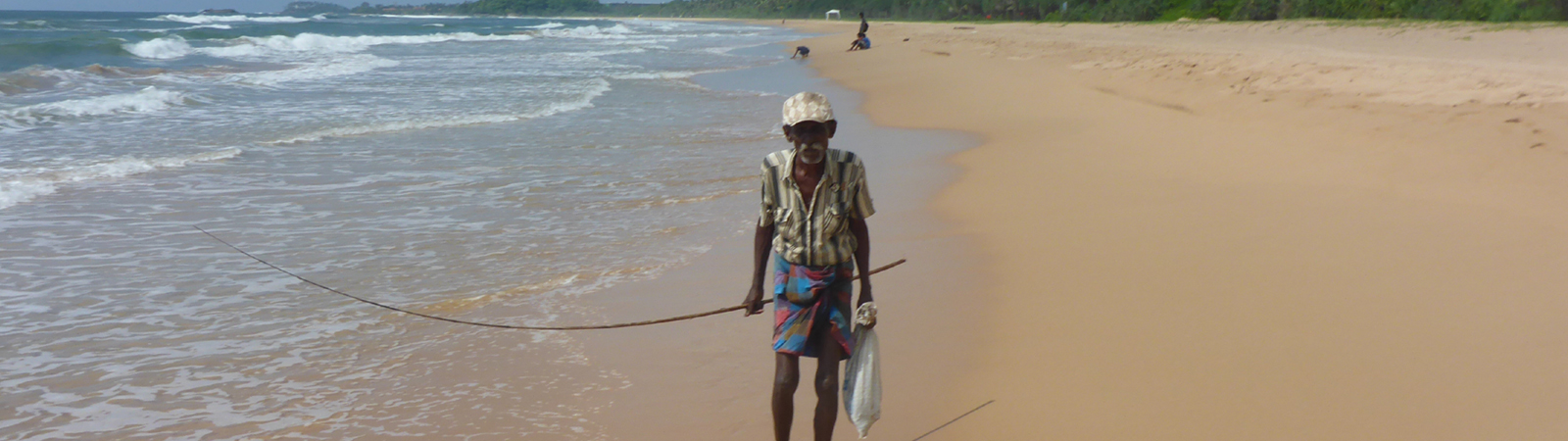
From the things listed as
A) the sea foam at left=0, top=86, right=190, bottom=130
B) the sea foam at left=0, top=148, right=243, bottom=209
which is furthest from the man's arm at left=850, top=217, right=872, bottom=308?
the sea foam at left=0, top=86, right=190, bottom=130

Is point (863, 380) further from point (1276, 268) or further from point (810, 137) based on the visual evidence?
point (1276, 268)

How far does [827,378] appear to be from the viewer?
278cm

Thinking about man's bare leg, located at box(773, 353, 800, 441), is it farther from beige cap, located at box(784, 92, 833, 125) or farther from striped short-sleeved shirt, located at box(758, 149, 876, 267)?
beige cap, located at box(784, 92, 833, 125)

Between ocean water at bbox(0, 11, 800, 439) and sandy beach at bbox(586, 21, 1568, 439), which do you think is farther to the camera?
ocean water at bbox(0, 11, 800, 439)

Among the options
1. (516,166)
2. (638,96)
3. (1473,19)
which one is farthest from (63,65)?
(1473,19)

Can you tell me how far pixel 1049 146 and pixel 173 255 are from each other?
6376 mm

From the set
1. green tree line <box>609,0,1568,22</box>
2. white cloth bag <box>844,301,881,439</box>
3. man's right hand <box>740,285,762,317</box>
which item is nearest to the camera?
white cloth bag <box>844,301,881,439</box>

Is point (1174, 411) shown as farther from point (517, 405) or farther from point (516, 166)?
point (516, 166)

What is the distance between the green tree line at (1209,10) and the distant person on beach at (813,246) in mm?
26589

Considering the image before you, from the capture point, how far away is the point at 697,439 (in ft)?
10.2

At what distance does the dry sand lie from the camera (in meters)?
3.17

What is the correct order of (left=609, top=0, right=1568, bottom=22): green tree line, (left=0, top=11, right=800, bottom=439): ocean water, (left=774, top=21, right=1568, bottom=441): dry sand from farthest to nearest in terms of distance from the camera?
(left=609, top=0, right=1568, bottom=22): green tree line → (left=0, top=11, right=800, bottom=439): ocean water → (left=774, top=21, right=1568, bottom=441): dry sand

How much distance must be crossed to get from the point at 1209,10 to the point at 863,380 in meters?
40.1

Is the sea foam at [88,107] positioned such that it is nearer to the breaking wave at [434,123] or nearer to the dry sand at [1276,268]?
the breaking wave at [434,123]
